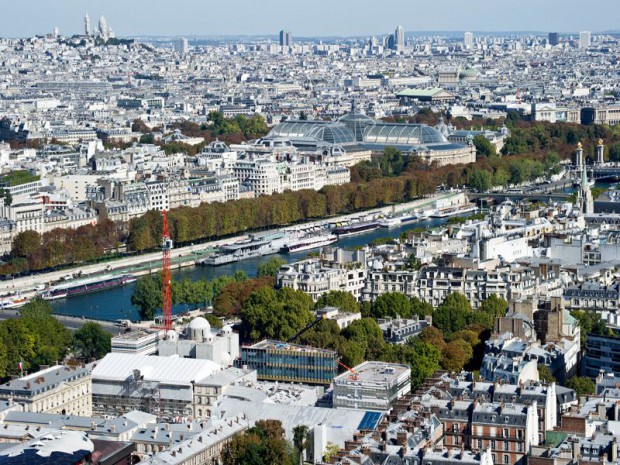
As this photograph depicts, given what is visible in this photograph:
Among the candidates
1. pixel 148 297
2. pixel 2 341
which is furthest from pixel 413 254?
pixel 2 341

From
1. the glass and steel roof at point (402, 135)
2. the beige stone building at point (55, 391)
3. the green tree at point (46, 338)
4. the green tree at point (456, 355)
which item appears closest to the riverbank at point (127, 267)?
the green tree at point (46, 338)

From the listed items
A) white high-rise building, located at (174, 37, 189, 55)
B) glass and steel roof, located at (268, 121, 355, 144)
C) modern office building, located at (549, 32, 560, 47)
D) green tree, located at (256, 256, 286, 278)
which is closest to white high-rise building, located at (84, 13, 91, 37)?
white high-rise building, located at (174, 37, 189, 55)

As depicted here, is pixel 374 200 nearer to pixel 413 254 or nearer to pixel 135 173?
pixel 135 173

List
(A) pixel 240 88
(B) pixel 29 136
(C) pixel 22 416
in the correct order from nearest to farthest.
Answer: (C) pixel 22 416 < (B) pixel 29 136 < (A) pixel 240 88

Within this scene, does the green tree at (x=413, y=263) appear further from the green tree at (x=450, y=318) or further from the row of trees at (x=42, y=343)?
the row of trees at (x=42, y=343)

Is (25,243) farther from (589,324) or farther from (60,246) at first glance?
(589,324)

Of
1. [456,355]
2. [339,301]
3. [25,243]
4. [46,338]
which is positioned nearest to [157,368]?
[46,338]
